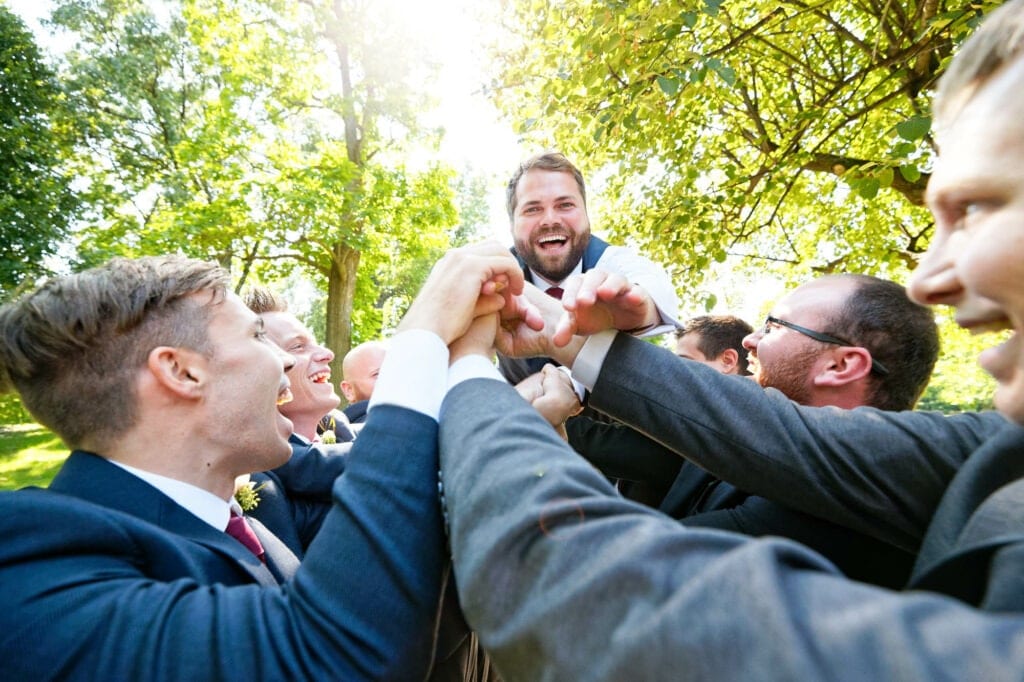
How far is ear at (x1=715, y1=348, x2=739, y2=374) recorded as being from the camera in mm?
4270

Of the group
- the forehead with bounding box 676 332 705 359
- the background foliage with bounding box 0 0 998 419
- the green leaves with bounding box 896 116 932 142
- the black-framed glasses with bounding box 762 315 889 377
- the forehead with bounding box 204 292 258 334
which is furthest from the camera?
the background foliage with bounding box 0 0 998 419

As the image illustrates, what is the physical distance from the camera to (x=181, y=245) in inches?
437

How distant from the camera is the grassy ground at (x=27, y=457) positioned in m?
13.7

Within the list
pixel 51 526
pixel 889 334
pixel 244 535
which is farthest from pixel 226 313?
pixel 889 334

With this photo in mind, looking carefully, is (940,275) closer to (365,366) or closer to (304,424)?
(304,424)

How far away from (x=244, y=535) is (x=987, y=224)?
192 cm

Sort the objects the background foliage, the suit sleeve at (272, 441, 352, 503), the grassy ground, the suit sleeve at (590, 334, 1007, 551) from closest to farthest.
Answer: the suit sleeve at (590, 334, 1007, 551), the suit sleeve at (272, 441, 352, 503), the background foliage, the grassy ground

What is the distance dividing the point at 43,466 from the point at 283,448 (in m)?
17.4

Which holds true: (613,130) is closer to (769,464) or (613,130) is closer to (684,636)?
(769,464)

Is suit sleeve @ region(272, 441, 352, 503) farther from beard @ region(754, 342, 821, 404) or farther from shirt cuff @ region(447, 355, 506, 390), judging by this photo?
beard @ region(754, 342, 821, 404)

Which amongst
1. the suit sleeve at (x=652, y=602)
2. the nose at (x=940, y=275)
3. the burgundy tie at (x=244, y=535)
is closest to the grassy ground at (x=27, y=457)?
the burgundy tie at (x=244, y=535)

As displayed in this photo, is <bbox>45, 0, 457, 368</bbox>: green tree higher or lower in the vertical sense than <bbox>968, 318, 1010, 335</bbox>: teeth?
higher

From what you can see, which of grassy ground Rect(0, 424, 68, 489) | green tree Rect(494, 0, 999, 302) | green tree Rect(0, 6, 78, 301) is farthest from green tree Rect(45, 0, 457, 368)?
green tree Rect(494, 0, 999, 302)

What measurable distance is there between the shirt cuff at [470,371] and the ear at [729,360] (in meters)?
3.27
